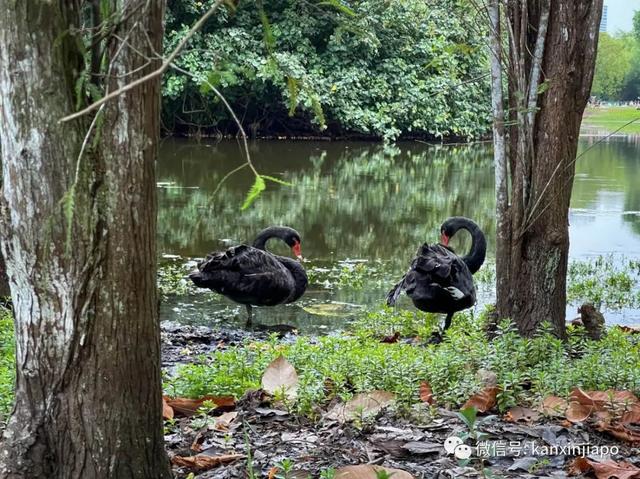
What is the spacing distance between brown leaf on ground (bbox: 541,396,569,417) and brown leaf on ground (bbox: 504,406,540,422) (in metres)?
0.04

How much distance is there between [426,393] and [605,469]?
1101mm

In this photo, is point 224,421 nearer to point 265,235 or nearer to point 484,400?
point 484,400

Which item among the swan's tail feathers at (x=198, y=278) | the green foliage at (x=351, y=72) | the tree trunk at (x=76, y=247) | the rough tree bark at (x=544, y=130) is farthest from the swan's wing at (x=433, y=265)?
the green foliage at (x=351, y=72)

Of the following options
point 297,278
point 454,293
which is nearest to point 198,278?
point 297,278

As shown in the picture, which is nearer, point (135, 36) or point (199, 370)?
point (135, 36)

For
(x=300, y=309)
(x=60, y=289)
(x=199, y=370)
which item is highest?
(x=60, y=289)

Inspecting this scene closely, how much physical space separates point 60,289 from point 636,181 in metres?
18.6

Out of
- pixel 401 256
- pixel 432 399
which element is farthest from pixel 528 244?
pixel 401 256

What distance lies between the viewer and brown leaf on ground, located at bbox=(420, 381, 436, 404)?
3725mm

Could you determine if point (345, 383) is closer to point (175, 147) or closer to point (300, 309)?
point (300, 309)

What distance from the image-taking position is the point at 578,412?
3.41 metres

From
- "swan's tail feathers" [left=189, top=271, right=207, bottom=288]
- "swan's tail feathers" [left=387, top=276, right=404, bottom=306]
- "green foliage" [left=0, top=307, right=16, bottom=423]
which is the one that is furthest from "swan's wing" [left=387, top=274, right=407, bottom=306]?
"green foliage" [left=0, top=307, right=16, bottom=423]

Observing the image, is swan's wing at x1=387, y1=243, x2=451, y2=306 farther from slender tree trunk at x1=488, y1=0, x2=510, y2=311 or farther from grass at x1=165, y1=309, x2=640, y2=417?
grass at x1=165, y1=309, x2=640, y2=417

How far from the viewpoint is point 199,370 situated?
416cm
